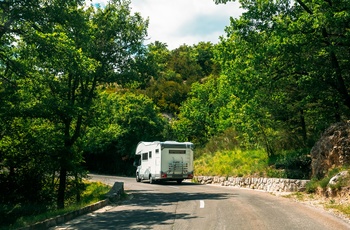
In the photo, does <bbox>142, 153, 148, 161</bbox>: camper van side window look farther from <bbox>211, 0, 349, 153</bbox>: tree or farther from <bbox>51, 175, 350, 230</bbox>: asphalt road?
<bbox>51, 175, 350, 230</bbox>: asphalt road

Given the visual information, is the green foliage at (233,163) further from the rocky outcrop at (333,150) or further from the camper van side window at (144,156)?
the rocky outcrop at (333,150)

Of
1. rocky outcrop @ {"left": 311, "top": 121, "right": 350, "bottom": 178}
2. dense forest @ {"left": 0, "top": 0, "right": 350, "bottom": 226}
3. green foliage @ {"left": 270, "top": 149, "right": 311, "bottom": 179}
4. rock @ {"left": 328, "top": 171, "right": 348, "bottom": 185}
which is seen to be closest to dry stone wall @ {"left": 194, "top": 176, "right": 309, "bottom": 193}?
green foliage @ {"left": 270, "top": 149, "right": 311, "bottom": 179}

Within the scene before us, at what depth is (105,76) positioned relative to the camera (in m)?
20.6

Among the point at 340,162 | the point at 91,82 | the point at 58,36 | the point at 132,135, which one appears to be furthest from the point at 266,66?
the point at 132,135

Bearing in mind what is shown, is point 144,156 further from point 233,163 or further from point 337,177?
point 337,177

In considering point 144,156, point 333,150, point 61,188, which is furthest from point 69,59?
point 144,156

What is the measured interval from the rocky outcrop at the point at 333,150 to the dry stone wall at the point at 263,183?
121cm

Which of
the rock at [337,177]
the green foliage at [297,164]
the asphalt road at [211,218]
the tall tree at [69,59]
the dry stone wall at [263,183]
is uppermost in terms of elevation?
the tall tree at [69,59]

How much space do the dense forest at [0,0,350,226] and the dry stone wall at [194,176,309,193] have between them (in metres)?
1.79

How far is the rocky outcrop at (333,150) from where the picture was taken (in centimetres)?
1646

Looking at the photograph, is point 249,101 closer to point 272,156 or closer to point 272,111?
point 272,111

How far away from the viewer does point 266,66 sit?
66.0ft

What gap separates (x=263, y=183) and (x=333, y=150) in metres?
6.31

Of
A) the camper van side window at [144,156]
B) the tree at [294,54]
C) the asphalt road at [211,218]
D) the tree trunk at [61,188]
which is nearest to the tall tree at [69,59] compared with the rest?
the tree trunk at [61,188]
